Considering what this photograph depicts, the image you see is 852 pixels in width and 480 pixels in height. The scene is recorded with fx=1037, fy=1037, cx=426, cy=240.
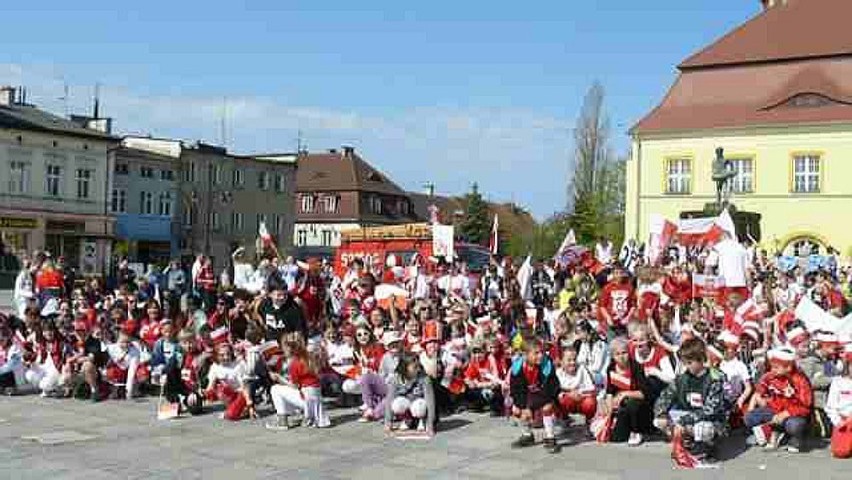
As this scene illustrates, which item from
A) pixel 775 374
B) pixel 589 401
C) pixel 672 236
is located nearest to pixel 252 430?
pixel 589 401

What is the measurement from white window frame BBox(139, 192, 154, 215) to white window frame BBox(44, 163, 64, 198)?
28.5 ft

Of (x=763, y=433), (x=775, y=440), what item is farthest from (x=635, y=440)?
(x=775, y=440)

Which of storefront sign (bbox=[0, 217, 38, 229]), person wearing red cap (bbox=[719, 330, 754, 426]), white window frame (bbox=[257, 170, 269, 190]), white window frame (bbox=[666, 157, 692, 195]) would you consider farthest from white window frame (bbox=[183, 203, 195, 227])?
person wearing red cap (bbox=[719, 330, 754, 426])

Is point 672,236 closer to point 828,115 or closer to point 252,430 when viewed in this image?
point 252,430

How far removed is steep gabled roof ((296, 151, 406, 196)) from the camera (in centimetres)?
8644

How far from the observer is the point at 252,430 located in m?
11.5

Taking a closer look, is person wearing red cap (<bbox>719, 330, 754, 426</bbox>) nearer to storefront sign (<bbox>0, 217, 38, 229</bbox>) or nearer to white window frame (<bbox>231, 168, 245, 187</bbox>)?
storefront sign (<bbox>0, 217, 38, 229</bbox>)

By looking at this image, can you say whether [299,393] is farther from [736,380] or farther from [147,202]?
[147,202]

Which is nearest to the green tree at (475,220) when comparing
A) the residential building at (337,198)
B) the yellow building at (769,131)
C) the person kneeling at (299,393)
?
the residential building at (337,198)

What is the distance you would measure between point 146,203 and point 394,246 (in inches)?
1428

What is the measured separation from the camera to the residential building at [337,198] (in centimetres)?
8544

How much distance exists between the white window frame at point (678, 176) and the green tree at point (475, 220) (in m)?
28.6

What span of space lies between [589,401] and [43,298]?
12.1m

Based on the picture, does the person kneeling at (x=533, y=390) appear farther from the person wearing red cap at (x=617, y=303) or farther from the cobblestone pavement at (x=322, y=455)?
the person wearing red cap at (x=617, y=303)
